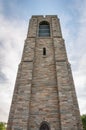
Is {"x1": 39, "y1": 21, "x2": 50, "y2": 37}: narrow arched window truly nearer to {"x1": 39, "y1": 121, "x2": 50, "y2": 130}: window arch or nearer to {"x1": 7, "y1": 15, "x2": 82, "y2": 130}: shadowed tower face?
{"x1": 7, "y1": 15, "x2": 82, "y2": 130}: shadowed tower face

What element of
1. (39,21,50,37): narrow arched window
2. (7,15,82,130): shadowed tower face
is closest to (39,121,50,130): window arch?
(7,15,82,130): shadowed tower face

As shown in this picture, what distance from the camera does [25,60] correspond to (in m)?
14.6

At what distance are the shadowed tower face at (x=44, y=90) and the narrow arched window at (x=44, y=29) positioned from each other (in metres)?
1.30

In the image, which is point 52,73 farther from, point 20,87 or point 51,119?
point 51,119

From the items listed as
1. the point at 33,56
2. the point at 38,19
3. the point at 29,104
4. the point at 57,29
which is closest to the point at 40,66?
the point at 33,56

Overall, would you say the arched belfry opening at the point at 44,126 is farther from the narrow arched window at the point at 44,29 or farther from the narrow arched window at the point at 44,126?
the narrow arched window at the point at 44,29

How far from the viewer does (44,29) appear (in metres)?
19.5

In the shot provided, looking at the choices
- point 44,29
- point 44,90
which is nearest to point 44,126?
point 44,90

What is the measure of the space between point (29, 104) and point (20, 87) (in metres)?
1.62

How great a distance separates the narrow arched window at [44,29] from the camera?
18.6 metres

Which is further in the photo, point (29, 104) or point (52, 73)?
point (52, 73)

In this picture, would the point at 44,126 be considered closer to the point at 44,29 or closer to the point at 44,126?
the point at 44,126

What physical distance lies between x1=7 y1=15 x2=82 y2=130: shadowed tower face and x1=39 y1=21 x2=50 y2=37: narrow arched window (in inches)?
51.2

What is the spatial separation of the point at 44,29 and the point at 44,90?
9.24 m
